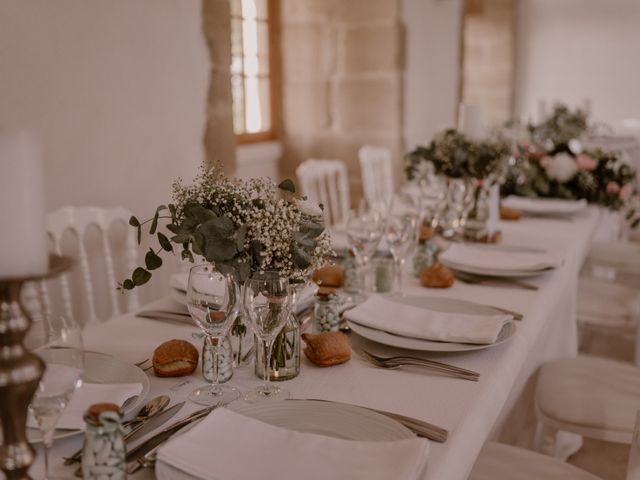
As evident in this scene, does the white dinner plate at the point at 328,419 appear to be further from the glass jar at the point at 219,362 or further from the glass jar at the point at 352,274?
the glass jar at the point at 352,274

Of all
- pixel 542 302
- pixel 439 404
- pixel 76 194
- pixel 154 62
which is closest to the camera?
pixel 439 404

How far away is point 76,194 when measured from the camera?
2.38 meters

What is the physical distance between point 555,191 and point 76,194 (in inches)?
72.0

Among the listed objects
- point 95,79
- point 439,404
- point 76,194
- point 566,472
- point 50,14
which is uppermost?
point 50,14

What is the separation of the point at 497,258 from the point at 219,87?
1598 millimetres

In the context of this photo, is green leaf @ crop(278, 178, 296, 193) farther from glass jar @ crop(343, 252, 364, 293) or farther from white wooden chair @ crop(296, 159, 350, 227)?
white wooden chair @ crop(296, 159, 350, 227)

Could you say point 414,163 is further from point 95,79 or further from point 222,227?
point 222,227

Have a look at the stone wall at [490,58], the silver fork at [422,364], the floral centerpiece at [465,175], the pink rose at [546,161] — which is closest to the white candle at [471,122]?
the floral centerpiece at [465,175]

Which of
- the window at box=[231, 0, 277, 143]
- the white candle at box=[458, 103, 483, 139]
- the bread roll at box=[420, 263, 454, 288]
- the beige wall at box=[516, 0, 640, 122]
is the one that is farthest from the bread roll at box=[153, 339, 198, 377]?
the beige wall at box=[516, 0, 640, 122]

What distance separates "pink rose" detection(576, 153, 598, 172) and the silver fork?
6.03 feet

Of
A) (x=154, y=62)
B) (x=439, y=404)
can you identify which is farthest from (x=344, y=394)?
(x=154, y=62)

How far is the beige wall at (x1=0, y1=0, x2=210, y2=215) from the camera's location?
216 centimetres

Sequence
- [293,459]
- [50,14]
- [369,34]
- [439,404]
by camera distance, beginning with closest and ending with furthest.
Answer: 1. [293,459]
2. [439,404]
3. [50,14]
4. [369,34]

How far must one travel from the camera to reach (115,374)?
1.15 m
